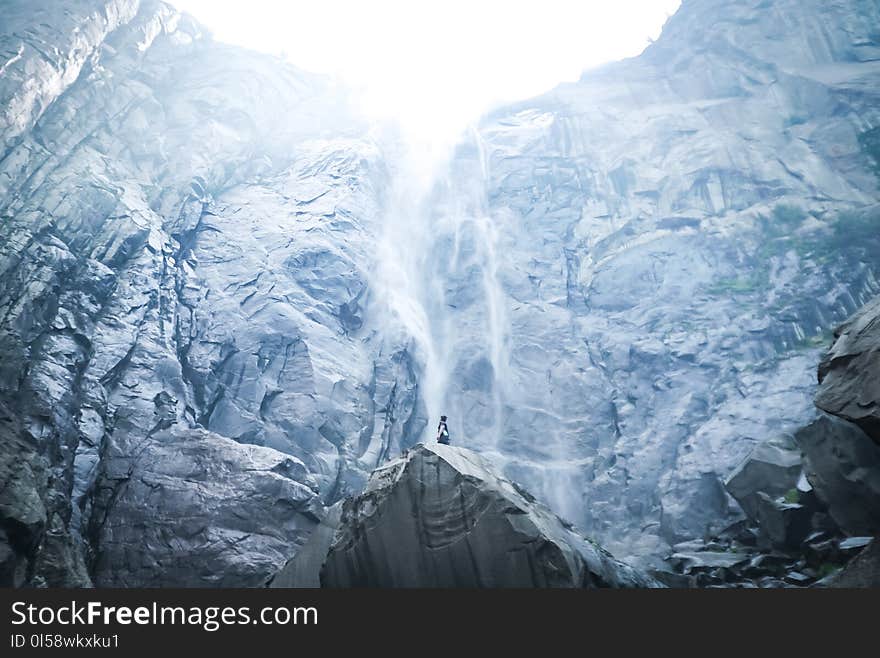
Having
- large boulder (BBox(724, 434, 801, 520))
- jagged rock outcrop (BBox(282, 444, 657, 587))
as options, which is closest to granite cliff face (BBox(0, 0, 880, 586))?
large boulder (BBox(724, 434, 801, 520))

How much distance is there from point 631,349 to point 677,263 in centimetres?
701

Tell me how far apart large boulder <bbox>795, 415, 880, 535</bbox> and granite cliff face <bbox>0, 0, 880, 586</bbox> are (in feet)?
13.4

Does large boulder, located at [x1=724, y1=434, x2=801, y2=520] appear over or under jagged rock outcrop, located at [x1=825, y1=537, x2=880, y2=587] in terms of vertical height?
under

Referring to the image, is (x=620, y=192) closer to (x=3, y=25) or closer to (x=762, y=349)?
(x=762, y=349)

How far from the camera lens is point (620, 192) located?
45969 mm

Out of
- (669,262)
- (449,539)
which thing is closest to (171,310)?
(449,539)

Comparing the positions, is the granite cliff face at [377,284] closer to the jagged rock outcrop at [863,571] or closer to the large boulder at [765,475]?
the jagged rock outcrop at [863,571]

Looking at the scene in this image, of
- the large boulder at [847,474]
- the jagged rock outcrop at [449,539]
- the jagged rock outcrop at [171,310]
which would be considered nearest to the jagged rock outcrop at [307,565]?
the jagged rock outcrop at [449,539]

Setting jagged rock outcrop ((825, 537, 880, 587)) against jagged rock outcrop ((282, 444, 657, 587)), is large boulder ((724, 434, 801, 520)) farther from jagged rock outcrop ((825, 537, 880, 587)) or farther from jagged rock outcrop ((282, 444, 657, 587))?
jagged rock outcrop ((282, 444, 657, 587))

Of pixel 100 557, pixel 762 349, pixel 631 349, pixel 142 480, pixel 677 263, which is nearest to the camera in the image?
pixel 100 557

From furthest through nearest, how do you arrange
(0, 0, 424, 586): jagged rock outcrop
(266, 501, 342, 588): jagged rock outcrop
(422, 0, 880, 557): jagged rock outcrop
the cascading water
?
the cascading water, (422, 0, 880, 557): jagged rock outcrop, (0, 0, 424, 586): jagged rock outcrop, (266, 501, 342, 588): jagged rock outcrop

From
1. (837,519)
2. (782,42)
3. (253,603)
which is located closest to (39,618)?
(253,603)

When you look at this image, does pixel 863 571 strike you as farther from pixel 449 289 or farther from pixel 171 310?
pixel 449 289

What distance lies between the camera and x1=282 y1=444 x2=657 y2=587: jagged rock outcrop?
48.3 ft
